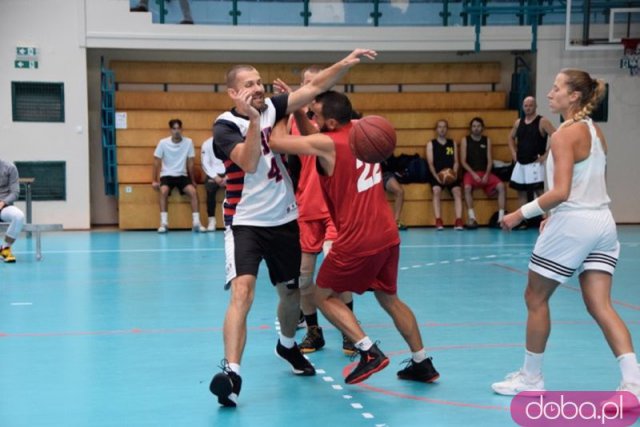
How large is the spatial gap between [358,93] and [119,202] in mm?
4585

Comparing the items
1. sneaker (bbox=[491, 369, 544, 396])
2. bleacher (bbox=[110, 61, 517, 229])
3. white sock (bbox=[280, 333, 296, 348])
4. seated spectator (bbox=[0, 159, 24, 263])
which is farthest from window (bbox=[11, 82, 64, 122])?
sneaker (bbox=[491, 369, 544, 396])

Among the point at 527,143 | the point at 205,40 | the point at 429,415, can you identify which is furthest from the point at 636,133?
the point at 429,415

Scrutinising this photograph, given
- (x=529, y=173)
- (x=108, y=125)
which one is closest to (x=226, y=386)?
(x=529, y=173)

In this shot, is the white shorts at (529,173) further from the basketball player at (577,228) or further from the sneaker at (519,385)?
the sneaker at (519,385)

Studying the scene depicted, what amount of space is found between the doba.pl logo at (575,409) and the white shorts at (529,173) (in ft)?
33.8

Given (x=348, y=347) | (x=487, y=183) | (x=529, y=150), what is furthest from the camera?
(x=487, y=183)

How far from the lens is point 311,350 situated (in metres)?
6.06

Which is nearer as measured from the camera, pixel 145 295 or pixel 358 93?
pixel 145 295

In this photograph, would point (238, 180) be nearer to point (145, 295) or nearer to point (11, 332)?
point (11, 332)

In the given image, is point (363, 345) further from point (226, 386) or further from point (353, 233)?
point (226, 386)

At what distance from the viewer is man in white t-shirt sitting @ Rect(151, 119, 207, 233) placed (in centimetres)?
1508

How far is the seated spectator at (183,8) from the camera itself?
1562 cm

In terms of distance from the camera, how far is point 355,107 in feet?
53.5

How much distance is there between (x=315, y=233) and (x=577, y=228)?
2.14m
